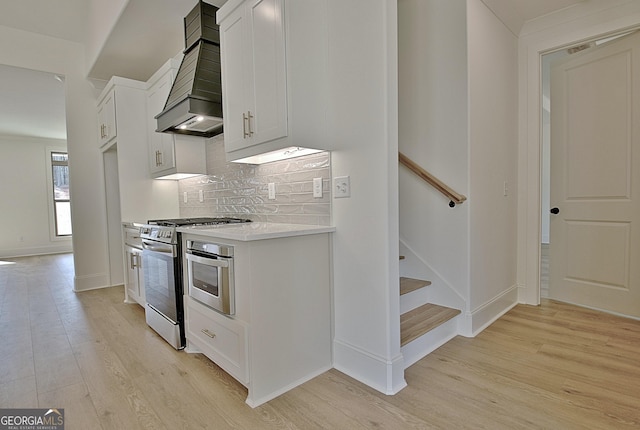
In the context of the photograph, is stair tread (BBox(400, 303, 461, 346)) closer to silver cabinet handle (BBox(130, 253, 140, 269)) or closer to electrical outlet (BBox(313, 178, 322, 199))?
electrical outlet (BBox(313, 178, 322, 199))

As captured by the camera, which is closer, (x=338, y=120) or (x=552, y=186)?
(x=338, y=120)

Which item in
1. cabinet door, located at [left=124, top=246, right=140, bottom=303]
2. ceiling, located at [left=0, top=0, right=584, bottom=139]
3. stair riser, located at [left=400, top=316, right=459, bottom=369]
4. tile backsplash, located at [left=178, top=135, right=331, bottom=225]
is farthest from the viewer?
cabinet door, located at [left=124, top=246, right=140, bottom=303]

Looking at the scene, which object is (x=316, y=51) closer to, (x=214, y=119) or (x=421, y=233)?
(x=214, y=119)

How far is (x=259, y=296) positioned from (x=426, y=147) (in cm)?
185

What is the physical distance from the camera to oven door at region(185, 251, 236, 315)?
181 cm

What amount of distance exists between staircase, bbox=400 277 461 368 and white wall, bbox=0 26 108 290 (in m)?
4.15

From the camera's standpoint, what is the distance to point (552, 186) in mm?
3227

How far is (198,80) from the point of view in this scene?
2.54 meters

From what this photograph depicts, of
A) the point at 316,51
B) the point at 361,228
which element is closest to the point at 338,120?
the point at 316,51

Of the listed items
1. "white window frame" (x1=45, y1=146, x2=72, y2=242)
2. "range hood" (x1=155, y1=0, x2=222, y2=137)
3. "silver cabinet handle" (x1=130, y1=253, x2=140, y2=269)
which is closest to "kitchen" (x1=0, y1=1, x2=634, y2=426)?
"range hood" (x1=155, y1=0, x2=222, y2=137)

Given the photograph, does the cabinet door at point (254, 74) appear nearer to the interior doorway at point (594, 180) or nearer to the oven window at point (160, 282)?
the oven window at point (160, 282)

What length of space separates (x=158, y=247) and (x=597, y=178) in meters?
3.87

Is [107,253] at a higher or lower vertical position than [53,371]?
higher

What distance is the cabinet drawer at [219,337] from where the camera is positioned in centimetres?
175
